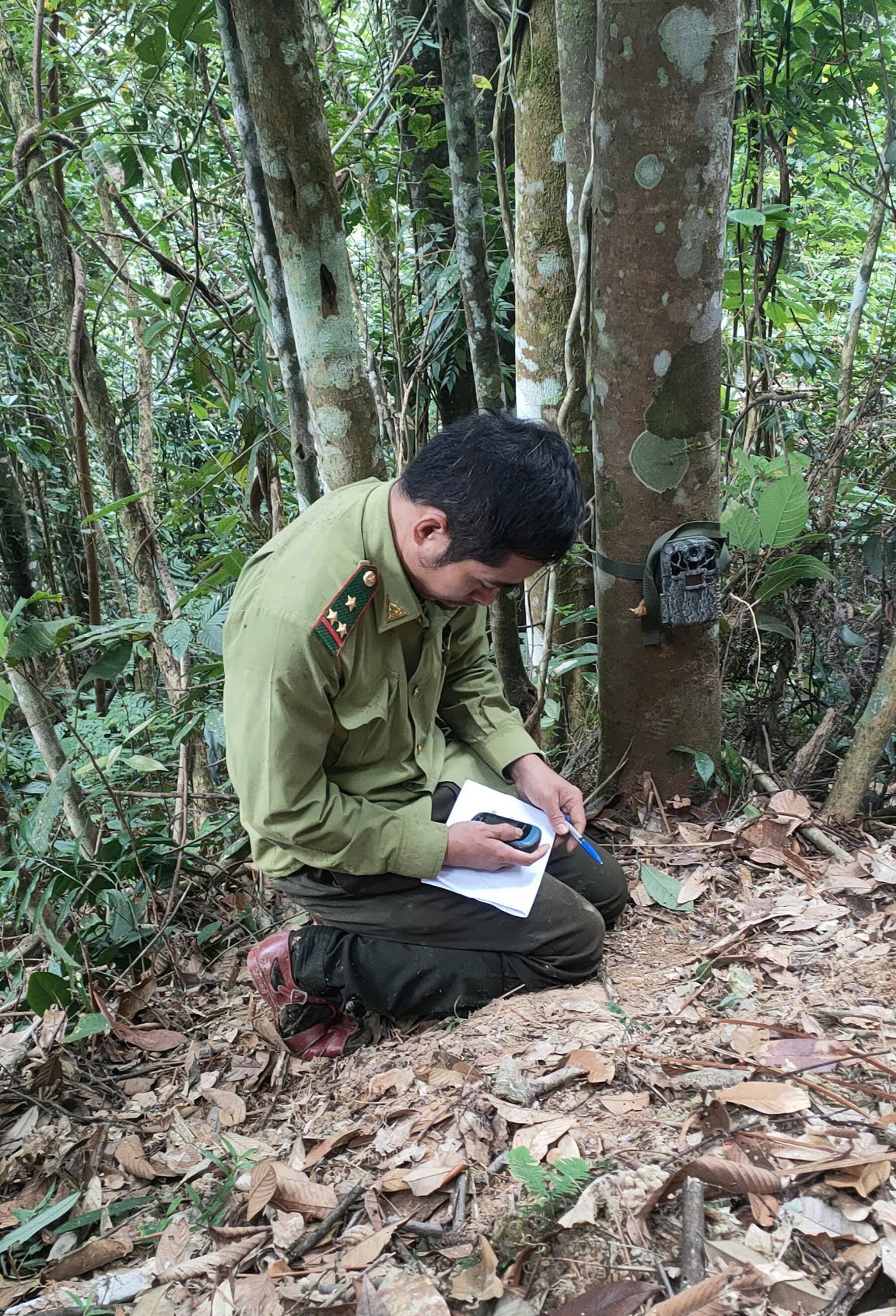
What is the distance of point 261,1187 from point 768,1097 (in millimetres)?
1045

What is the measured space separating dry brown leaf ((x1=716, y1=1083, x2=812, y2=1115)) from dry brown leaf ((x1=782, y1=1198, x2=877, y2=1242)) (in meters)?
0.22

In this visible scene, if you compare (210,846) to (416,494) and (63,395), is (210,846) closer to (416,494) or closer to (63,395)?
(416,494)

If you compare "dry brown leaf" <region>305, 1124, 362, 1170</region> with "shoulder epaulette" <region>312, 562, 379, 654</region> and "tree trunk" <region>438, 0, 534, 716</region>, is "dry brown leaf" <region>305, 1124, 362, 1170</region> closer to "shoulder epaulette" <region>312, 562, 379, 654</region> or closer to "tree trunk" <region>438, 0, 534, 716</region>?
"shoulder epaulette" <region>312, 562, 379, 654</region>

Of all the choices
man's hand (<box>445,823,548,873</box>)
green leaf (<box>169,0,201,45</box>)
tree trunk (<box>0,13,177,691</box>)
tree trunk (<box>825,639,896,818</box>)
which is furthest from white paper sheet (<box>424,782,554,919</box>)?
green leaf (<box>169,0,201,45</box>)

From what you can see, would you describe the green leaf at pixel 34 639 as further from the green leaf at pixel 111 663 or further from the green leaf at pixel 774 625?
the green leaf at pixel 774 625

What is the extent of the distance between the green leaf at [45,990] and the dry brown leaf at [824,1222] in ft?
6.61

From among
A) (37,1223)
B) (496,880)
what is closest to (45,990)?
(37,1223)

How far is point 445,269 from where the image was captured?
4.71 meters

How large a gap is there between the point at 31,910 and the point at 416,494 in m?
1.99

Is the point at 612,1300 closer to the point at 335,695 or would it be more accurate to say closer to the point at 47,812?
the point at 335,695

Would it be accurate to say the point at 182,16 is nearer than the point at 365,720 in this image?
No

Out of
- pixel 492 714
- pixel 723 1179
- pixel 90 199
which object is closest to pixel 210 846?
pixel 492 714

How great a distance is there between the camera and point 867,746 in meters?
2.73

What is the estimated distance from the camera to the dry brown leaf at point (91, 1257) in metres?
1.78
